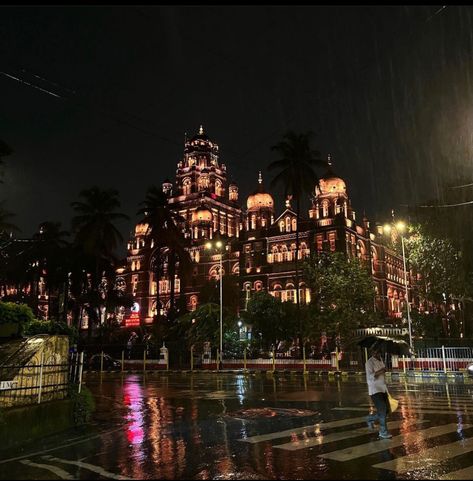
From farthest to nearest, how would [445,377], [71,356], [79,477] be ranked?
[445,377] < [71,356] < [79,477]

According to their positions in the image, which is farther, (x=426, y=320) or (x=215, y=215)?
(x=215, y=215)

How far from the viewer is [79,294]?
58.5 metres

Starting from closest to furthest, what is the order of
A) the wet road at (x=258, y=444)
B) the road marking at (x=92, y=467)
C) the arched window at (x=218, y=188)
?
1. the road marking at (x=92, y=467)
2. the wet road at (x=258, y=444)
3. the arched window at (x=218, y=188)

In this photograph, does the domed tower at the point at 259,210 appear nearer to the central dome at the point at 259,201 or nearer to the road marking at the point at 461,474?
the central dome at the point at 259,201

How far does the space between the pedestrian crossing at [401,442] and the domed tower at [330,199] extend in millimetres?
62523

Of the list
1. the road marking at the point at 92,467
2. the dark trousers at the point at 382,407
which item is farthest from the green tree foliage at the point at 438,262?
the road marking at the point at 92,467

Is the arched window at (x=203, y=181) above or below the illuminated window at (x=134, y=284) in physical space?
above

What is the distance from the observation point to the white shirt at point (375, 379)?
31.4 feet

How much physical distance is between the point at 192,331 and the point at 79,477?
37682 mm

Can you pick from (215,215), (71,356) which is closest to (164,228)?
(71,356)

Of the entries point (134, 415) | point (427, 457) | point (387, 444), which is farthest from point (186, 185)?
point (427, 457)

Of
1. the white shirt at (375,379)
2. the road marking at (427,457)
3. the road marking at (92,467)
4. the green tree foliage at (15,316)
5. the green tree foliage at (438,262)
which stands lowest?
the road marking at (427,457)

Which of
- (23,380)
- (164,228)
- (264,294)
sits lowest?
(23,380)

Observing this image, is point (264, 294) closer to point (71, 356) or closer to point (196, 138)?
point (71, 356)
